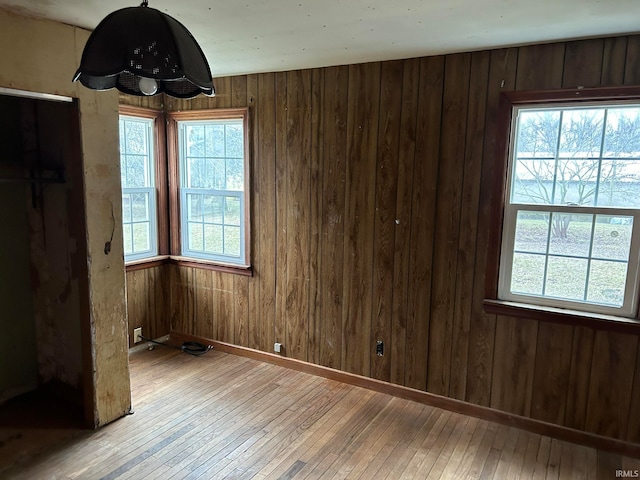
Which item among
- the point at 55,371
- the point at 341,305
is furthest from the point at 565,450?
the point at 55,371

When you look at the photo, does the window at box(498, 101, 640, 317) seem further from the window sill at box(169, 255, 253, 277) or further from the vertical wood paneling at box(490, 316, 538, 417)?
the window sill at box(169, 255, 253, 277)

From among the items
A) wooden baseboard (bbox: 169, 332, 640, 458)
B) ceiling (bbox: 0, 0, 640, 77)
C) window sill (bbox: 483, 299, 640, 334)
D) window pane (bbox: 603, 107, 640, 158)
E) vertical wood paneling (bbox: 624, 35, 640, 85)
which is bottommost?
wooden baseboard (bbox: 169, 332, 640, 458)

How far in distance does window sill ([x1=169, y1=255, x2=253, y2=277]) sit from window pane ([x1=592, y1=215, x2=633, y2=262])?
265cm

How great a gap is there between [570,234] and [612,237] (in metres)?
0.23

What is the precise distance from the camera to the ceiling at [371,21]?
2.17 meters

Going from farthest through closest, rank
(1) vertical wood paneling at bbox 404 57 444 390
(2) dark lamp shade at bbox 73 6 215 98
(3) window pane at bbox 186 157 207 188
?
(3) window pane at bbox 186 157 207 188
(1) vertical wood paneling at bbox 404 57 444 390
(2) dark lamp shade at bbox 73 6 215 98

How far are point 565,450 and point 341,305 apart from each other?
1.77 m

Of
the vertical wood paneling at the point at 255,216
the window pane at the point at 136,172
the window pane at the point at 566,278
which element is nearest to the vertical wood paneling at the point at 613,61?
the window pane at the point at 566,278

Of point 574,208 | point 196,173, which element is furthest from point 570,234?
point 196,173

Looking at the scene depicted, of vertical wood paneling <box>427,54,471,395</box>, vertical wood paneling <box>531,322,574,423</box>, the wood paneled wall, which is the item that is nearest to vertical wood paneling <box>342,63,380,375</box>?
the wood paneled wall

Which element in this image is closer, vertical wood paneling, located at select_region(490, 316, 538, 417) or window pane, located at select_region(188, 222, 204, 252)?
vertical wood paneling, located at select_region(490, 316, 538, 417)

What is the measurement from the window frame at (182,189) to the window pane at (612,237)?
2609 mm

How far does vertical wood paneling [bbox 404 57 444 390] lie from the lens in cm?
312

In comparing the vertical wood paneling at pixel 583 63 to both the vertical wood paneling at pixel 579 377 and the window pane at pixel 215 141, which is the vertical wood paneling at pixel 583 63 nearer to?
the vertical wood paneling at pixel 579 377
